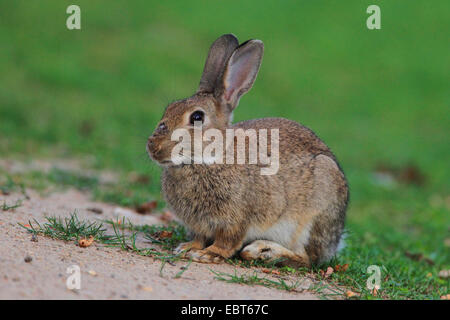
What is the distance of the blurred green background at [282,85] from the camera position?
960 cm

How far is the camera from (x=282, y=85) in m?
15.6

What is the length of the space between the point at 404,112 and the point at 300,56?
3.17 m

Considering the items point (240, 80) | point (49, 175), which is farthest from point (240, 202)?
point (49, 175)

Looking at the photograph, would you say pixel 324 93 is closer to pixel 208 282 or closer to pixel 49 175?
pixel 49 175

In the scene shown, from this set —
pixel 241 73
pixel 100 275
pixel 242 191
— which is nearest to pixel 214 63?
pixel 241 73

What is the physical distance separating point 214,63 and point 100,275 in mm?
Result: 2098

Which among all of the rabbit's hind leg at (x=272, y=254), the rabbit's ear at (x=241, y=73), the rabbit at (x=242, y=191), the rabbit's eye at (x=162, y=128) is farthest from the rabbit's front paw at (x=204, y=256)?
the rabbit's ear at (x=241, y=73)

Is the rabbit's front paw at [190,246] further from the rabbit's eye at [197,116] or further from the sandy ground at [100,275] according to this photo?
the rabbit's eye at [197,116]

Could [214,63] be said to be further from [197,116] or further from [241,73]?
[197,116]

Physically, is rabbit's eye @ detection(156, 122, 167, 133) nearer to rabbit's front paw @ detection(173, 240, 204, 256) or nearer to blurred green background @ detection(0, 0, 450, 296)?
rabbit's front paw @ detection(173, 240, 204, 256)

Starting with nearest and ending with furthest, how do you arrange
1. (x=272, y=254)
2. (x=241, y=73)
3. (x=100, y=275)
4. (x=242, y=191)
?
(x=100, y=275) < (x=242, y=191) < (x=272, y=254) < (x=241, y=73)

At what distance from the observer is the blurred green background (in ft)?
31.5

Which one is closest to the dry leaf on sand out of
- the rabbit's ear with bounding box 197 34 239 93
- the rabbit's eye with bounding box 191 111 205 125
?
the rabbit's eye with bounding box 191 111 205 125
